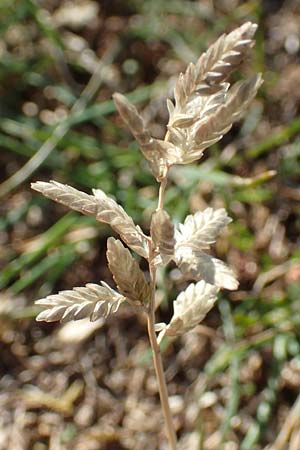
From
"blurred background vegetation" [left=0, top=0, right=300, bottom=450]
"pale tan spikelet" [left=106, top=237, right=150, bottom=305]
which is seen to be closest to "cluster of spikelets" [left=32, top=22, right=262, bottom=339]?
"pale tan spikelet" [left=106, top=237, right=150, bottom=305]

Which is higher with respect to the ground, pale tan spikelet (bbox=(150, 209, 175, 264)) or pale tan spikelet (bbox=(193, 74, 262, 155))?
pale tan spikelet (bbox=(193, 74, 262, 155))

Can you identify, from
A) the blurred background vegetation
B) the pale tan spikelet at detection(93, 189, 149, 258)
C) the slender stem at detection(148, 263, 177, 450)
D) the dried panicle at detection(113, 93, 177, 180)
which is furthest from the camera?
the blurred background vegetation

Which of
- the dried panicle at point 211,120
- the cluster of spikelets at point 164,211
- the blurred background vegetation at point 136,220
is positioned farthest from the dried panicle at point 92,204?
the blurred background vegetation at point 136,220

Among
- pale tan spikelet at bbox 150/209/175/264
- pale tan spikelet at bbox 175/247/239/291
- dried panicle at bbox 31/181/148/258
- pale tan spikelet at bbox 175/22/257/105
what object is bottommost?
pale tan spikelet at bbox 175/247/239/291

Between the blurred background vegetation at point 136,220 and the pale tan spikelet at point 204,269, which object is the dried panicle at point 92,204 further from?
the blurred background vegetation at point 136,220

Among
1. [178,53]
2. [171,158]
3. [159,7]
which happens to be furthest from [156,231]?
[159,7]

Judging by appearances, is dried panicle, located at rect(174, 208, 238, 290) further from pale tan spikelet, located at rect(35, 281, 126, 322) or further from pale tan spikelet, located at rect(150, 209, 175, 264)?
pale tan spikelet, located at rect(35, 281, 126, 322)

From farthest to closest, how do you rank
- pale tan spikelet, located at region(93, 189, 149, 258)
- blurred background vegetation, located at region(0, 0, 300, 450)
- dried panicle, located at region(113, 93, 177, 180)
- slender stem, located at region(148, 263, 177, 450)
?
1. blurred background vegetation, located at region(0, 0, 300, 450)
2. slender stem, located at region(148, 263, 177, 450)
3. pale tan spikelet, located at region(93, 189, 149, 258)
4. dried panicle, located at region(113, 93, 177, 180)

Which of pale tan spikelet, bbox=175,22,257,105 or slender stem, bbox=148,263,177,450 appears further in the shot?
slender stem, bbox=148,263,177,450
